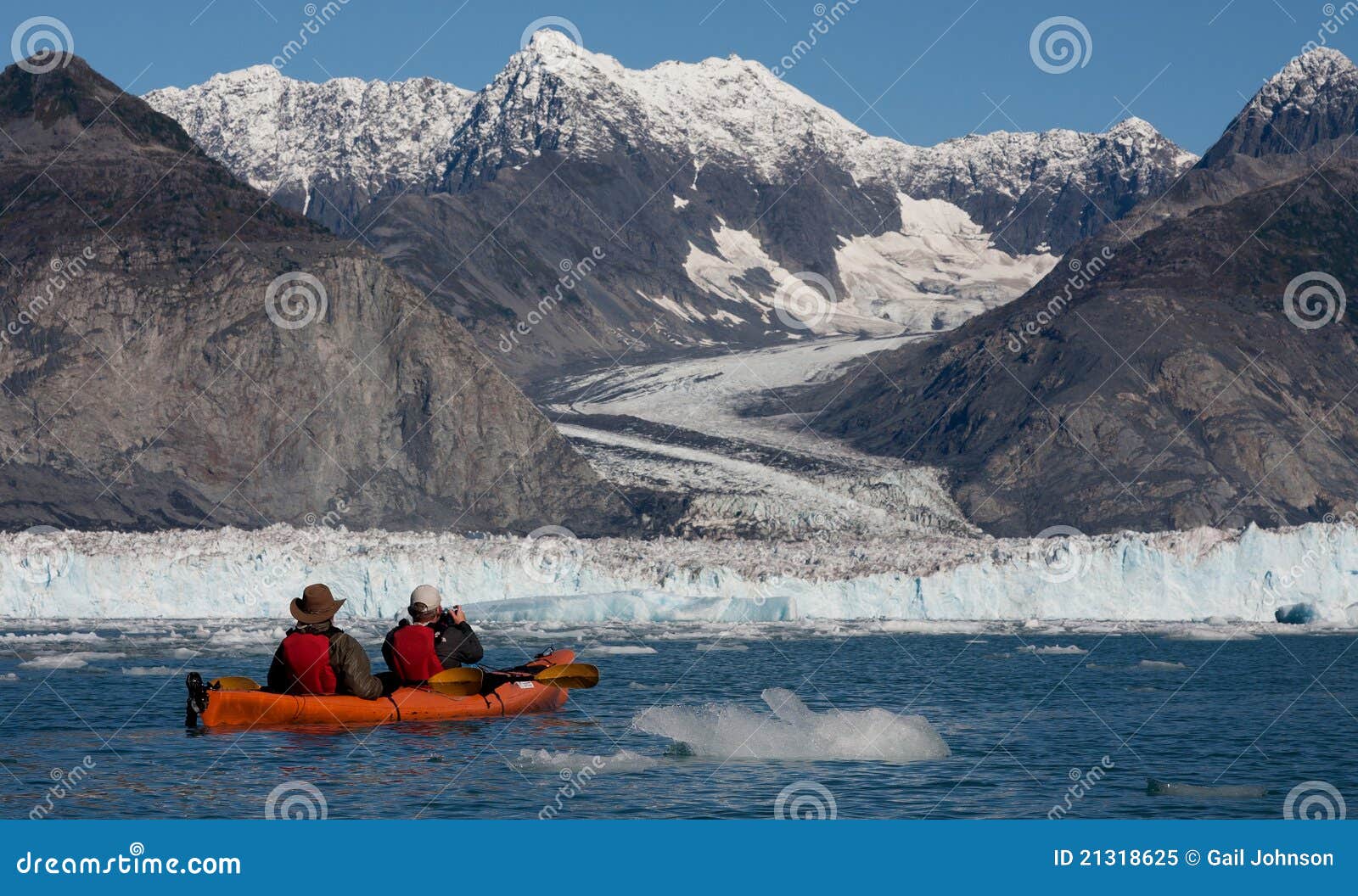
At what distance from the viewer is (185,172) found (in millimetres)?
170375

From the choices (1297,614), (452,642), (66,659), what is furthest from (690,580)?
(452,642)

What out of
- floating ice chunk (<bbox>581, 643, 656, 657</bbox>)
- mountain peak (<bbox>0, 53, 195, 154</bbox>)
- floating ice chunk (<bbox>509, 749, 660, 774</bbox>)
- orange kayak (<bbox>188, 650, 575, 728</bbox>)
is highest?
mountain peak (<bbox>0, 53, 195, 154</bbox>)

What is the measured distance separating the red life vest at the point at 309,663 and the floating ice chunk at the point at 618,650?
25.8 m

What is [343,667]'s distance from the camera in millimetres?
35188

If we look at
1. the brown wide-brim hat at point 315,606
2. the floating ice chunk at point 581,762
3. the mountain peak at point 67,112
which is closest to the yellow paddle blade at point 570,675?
the floating ice chunk at point 581,762

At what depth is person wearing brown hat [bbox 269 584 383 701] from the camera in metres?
33.8

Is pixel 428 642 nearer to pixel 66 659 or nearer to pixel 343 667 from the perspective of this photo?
pixel 343 667

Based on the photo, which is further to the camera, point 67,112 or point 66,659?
point 67,112

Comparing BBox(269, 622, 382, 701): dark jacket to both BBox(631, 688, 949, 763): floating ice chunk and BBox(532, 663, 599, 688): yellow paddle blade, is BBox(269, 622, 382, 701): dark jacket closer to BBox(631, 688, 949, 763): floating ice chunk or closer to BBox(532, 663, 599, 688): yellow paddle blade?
BBox(631, 688, 949, 763): floating ice chunk

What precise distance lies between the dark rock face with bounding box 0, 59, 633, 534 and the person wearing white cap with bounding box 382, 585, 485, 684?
329ft

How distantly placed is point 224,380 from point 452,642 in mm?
118346

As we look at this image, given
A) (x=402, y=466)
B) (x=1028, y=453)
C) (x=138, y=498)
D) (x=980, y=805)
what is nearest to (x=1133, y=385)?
(x=1028, y=453)

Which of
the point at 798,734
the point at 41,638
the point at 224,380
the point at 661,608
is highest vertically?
the point at 224,380

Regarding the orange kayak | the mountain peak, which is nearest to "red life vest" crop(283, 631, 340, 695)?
the orange kayak
